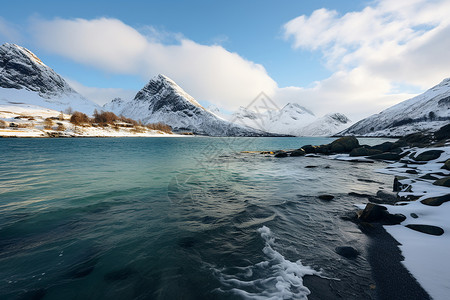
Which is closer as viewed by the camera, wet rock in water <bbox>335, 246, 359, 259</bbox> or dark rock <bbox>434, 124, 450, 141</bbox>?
wet rock in water <bbox>335, 246, 359, 259</bbox>

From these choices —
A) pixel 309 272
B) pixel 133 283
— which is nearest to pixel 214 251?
pixel 133 283

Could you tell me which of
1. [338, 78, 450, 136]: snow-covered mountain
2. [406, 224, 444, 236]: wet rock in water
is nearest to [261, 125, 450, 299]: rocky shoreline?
[406, 224, 444, 236]: wet rock in water

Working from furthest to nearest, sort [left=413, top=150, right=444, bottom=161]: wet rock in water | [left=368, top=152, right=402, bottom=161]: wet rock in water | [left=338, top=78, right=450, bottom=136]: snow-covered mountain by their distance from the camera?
[left=338, top=78, right=450, bottom=136]: snow-covered mountain, [left=368, top=152, right=402, bottom=161]: wet rock in water, [left=413, top=150, right=444, bottom=161]: wet rock in water

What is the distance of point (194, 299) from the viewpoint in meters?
4.32

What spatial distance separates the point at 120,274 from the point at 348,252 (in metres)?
7.01

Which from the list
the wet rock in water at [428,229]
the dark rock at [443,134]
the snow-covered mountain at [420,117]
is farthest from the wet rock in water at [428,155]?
the snow-covered mountain at [420,117]

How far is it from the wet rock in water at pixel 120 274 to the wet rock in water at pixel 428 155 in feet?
97.9

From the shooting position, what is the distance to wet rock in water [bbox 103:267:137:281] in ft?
16.4

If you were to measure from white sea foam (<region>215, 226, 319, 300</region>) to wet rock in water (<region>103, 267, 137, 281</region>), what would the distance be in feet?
8.08

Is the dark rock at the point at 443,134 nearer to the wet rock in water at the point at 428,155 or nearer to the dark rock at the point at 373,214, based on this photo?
the wet rock in water at the point at 428,155

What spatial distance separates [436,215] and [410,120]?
218930mm

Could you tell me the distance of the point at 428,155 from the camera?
20672 mm

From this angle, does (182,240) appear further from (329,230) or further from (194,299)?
(329,230)

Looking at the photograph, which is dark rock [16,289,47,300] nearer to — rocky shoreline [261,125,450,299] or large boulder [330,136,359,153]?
rocky shoreline [261,125,450,299]
